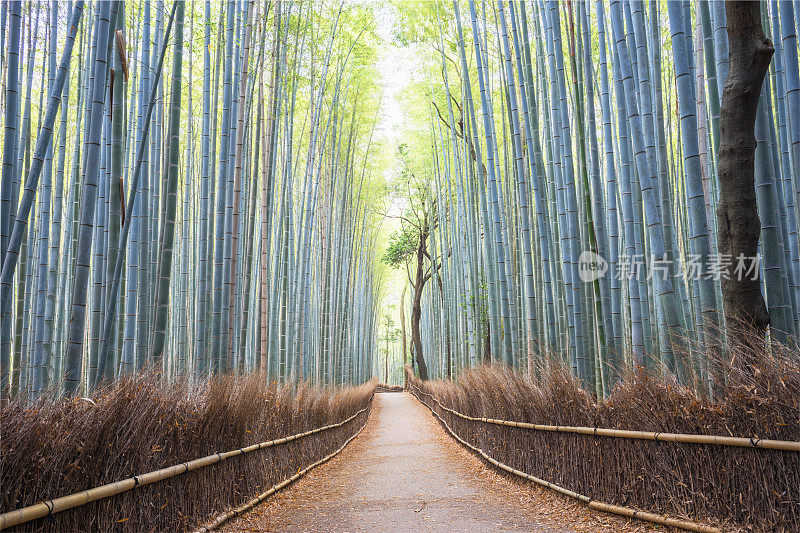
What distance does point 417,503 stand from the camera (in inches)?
146

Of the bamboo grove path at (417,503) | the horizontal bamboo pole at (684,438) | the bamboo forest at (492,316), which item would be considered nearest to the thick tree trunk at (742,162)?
the bamboo forest at (492,316)

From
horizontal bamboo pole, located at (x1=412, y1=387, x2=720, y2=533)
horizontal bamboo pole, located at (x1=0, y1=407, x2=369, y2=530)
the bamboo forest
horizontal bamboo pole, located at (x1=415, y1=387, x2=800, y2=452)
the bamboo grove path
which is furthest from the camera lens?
the bamboo grove path

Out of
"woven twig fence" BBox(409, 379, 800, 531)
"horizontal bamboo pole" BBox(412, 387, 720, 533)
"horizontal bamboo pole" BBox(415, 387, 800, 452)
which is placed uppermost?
"horizontal bamboo pole" BBox(415, 387, 800, 452)

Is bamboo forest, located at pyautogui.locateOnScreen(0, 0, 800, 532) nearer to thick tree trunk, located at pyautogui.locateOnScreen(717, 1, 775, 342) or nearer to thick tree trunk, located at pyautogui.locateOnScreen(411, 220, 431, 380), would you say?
thick tree trunk, located at pyautogui.locateOnScreen(717, 1, 775, 342)

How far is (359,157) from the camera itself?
38.0 ft

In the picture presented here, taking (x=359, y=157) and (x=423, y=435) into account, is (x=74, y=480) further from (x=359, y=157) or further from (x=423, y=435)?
(x=359, y=157)

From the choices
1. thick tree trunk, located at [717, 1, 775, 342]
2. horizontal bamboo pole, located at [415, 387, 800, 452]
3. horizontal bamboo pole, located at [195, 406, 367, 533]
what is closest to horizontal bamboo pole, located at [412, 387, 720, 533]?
horizontal bamboo pole, located at [415, 387, 800, 452]

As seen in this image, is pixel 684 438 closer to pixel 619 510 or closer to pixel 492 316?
pixel 619 510

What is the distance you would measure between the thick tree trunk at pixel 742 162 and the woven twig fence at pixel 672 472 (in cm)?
52

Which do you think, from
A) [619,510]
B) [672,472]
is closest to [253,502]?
[619,510]

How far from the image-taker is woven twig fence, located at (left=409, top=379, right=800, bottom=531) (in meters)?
2.08

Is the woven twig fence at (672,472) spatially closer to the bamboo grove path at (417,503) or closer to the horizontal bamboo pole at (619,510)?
the horizontal bamboo pole at (619,510)

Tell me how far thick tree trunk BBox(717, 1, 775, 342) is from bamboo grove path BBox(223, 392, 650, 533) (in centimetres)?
113

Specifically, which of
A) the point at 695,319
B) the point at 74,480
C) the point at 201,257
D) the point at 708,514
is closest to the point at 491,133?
the point at 695,319
